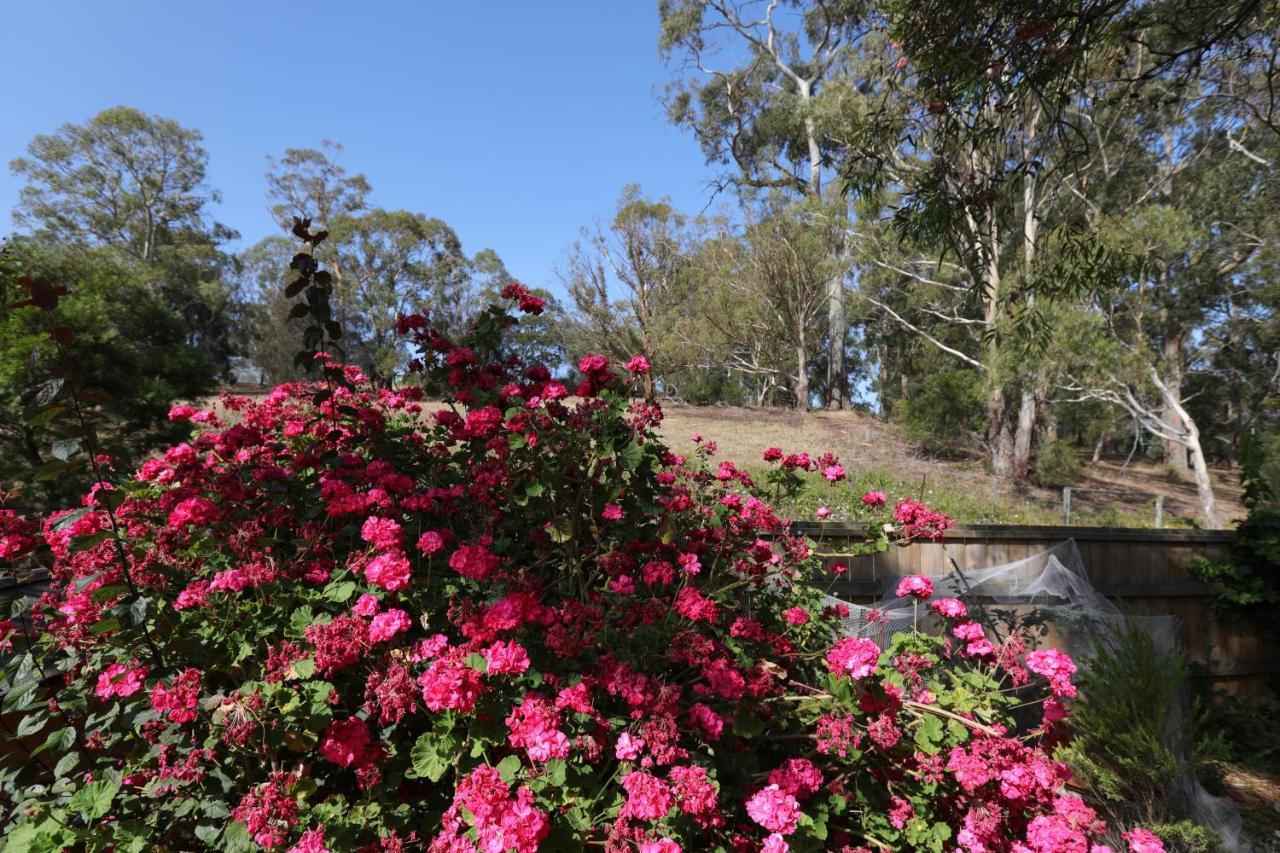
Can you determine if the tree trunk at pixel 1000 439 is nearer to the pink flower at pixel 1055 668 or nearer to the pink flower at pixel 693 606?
the pink flower at pixel 1055 668

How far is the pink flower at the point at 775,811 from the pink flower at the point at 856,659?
36 cm

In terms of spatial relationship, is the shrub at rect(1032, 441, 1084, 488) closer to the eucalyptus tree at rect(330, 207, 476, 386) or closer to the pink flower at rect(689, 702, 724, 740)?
the pink flower at rect(689, 702, 724, 740)

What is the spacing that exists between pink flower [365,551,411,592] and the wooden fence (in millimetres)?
3174

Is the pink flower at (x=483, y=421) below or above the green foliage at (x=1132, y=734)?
above

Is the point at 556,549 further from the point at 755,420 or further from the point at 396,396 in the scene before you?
the point at 755,420

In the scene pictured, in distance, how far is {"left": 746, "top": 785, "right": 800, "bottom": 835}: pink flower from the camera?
4.18 ft

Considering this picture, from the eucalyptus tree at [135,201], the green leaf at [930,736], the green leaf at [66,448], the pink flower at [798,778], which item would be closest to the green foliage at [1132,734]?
the green leaf at [930,736]

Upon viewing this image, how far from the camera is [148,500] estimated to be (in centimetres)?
215

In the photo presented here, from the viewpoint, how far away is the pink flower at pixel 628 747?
1312mm

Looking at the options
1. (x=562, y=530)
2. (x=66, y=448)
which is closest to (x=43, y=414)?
(x=66, y=448)

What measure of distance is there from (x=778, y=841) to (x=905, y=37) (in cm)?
408

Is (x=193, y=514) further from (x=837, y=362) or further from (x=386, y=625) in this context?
(x=837, y=362)

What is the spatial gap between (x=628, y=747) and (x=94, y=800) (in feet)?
3.56

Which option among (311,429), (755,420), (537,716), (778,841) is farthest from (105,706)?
(755,420)
